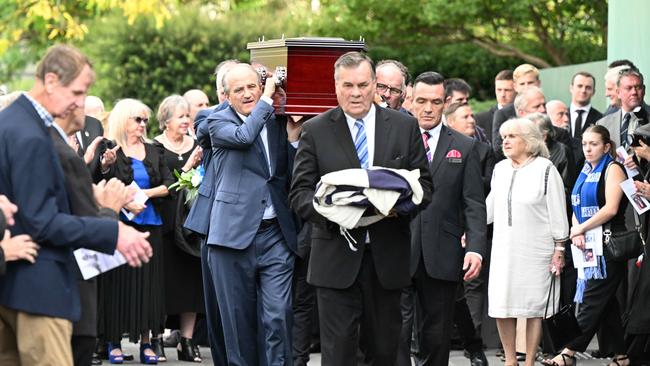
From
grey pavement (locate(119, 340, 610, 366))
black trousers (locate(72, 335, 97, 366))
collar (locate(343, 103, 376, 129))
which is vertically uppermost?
collar (locate(343, 103, 376, 129))

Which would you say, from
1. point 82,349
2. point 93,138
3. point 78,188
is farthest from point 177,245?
point 78,188

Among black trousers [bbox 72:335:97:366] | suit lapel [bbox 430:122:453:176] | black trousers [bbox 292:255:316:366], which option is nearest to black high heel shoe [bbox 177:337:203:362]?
black trousers [bbox 292:255:316:366]

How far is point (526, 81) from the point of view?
617 inches

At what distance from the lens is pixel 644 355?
1178 cm

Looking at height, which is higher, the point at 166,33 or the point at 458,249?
the point at 166,33

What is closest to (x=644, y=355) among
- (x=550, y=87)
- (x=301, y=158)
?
(x=301, y=158)

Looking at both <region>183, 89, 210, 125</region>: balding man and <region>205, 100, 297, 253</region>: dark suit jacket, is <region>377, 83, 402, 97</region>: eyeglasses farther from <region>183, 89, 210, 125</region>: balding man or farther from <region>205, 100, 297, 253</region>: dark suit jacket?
<region>183, 89, 210, 125</region>: balding man

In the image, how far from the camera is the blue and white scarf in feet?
39.2

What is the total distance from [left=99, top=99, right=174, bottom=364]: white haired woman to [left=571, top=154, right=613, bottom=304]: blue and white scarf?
3649mm

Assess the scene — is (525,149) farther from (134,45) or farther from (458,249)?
(134,45)

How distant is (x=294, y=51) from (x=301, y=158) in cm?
128

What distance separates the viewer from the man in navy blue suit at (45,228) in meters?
6.57

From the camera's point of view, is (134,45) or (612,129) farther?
(134,45)

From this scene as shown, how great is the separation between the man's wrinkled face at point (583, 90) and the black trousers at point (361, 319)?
7036mm
